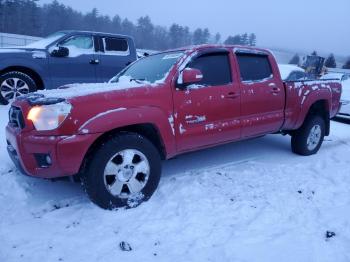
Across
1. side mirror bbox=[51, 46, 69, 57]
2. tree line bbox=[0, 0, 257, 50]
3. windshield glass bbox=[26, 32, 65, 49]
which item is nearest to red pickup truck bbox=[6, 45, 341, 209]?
side mirror bbox=[51, 46, 69, 57]

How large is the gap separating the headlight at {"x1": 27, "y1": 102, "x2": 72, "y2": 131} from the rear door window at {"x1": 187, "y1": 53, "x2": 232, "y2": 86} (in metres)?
1.62

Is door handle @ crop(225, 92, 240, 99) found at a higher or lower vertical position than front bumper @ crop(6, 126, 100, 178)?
higher

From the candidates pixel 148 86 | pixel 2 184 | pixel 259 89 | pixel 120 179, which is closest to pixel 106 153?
pixel 120 179

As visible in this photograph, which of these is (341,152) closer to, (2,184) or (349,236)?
(349,236)

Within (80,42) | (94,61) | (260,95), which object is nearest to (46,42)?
(80,42)

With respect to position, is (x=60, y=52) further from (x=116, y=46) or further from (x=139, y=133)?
(x=139, y=133)

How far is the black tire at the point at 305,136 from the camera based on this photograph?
17.9 ft

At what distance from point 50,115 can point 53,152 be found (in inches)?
13.7

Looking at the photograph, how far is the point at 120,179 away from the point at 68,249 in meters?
0.87

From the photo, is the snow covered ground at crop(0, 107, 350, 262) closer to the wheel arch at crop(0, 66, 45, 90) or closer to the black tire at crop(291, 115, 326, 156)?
the black tire at crop(291, 115, 326, 156)

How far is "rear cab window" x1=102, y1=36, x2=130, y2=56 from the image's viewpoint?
825cm

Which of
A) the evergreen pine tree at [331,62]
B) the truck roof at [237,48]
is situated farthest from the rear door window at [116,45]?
the evergreen pine tree at [331,62]

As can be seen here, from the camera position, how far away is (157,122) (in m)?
3.59

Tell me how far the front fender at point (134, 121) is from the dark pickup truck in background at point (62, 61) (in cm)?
450
